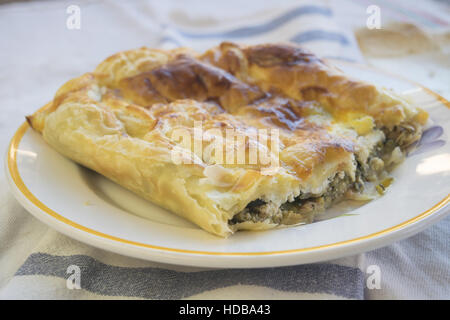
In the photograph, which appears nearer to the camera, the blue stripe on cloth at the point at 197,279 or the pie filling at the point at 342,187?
the blue stripe on cloth at the point at 197,279

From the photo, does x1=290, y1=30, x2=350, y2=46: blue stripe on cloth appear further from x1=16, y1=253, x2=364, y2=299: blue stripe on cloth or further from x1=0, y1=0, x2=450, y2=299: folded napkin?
x1=16, y1=253, x2=364, y2=299: blue stripe on cloth

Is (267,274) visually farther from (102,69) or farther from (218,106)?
(102,69)

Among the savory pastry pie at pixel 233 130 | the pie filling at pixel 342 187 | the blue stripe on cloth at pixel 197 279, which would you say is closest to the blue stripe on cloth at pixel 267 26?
the savory pastry pie at pixel 233 130

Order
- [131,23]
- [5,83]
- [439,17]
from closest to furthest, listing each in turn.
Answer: [5,83] < [439,17] < [131,23]

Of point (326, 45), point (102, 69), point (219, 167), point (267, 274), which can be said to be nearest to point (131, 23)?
point (326, 45)

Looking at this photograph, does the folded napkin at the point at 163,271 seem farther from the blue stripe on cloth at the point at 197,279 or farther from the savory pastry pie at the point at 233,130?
the savory pastry pie at the point at 233,130
